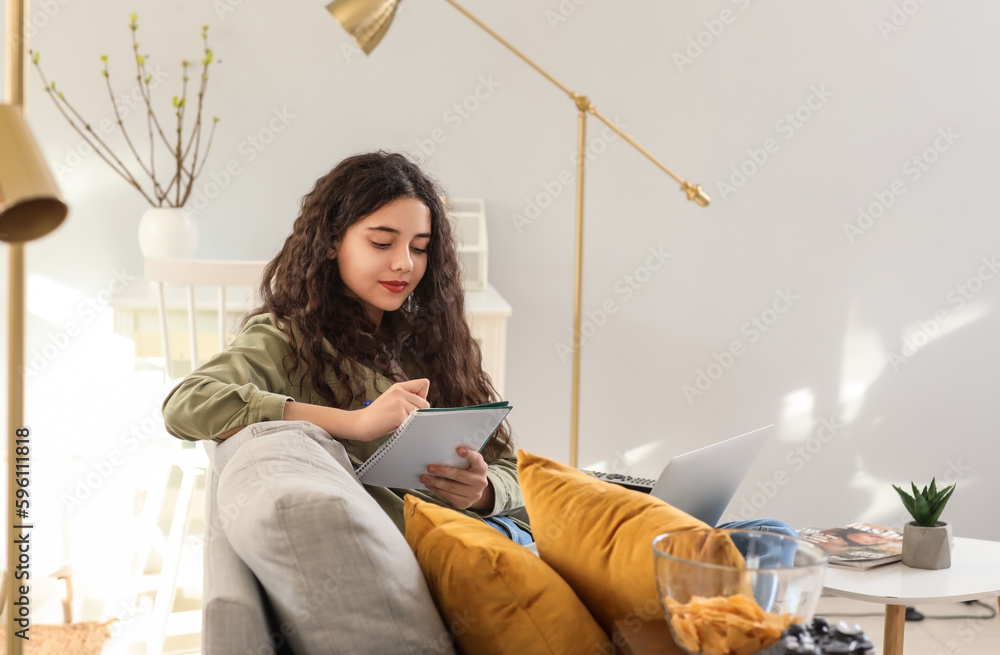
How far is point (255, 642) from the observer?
768 millimetres

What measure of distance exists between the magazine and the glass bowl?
0.87 metres

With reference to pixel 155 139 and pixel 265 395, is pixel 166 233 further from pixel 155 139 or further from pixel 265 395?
pixel 265 395

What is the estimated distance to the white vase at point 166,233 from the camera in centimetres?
231

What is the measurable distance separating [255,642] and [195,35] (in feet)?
7.10

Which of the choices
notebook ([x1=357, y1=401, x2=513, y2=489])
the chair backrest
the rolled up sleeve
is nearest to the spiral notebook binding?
notebook ([x1=357, y1=401, x2=513, y2=489])

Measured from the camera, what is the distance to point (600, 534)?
3.04 feet

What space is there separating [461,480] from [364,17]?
102 cm

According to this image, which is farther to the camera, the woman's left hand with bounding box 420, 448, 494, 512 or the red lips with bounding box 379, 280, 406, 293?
the red lips with bounding box 379, 280, 406, 293

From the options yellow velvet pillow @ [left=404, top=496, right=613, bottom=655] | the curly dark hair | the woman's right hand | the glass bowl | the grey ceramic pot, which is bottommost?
the grey ceramic pot

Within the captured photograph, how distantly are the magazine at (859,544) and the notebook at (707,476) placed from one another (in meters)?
0.28

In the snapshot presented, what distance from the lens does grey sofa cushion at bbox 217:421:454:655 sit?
79 centimetres

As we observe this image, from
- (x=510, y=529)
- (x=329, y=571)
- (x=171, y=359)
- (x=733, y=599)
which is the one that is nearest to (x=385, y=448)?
(x=510, y=529)

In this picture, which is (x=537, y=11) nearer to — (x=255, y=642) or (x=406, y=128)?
(x=406, y=128)

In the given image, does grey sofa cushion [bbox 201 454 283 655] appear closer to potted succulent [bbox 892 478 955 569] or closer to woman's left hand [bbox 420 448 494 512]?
woman's left hand [bbox 420 448 494 512]
